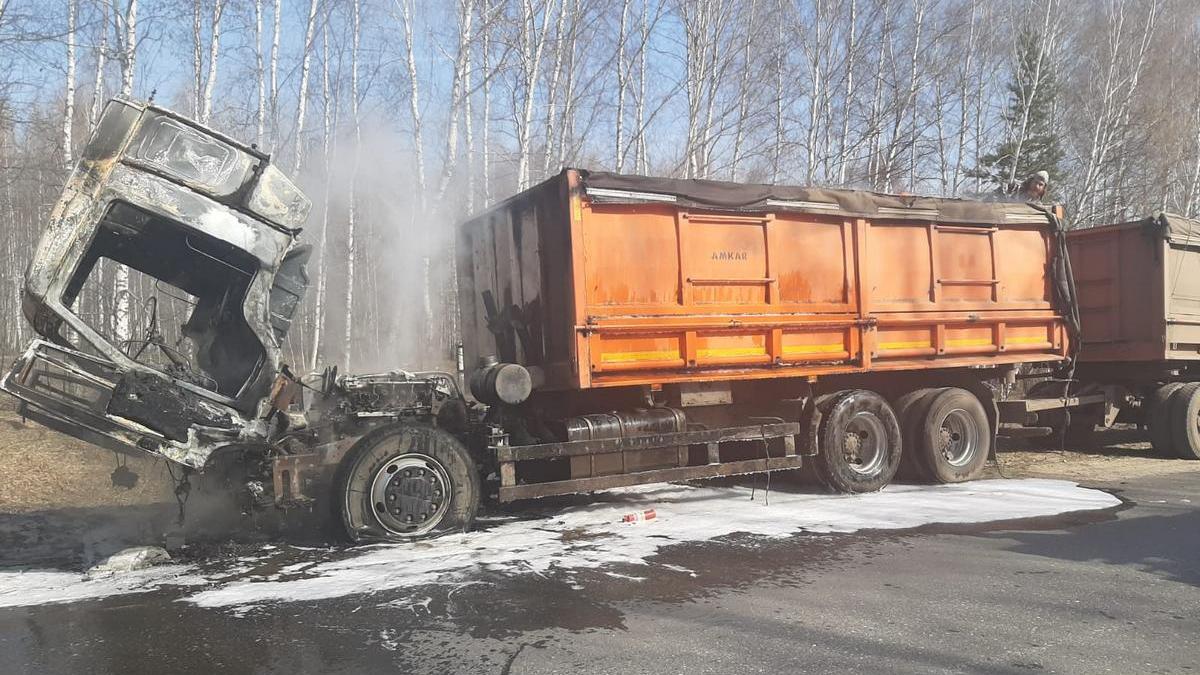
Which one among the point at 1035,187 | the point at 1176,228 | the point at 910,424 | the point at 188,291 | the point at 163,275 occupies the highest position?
the point at 1035,187

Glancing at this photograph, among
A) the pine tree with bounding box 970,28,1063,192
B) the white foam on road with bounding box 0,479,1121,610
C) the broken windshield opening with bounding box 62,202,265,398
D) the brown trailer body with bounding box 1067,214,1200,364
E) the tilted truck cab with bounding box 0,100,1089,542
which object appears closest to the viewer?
the white foam on road with bounding box 0,479,1121,610

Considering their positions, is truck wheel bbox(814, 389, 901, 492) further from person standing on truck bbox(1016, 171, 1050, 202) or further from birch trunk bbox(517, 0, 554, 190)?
birch trunk bbox(517, 0, 554, 190)

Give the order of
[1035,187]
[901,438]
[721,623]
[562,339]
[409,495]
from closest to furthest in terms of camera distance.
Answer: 1. [721,623]
2. [409,495]
3. [562,339]
4. [901,438]
5. [1035,187]

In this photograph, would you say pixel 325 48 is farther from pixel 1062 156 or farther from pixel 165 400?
pixel 1062 156

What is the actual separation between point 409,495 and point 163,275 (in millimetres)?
2539

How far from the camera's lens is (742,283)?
24.5 feet

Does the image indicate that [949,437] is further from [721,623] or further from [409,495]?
[409,495]

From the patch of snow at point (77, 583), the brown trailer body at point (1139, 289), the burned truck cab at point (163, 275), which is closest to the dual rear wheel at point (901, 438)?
the brown trailer body at point (1139, 289)

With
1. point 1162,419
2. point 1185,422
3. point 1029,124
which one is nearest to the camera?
point 1185,422

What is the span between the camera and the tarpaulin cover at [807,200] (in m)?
6.89

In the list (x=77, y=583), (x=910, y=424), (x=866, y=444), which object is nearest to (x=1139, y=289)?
(x=910, y=424)

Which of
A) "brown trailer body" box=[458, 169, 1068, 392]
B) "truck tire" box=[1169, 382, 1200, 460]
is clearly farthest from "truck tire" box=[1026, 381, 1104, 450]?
"truck tire" box=[1169, 382, 1200, 460]

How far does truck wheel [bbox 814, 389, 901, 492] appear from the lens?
800cm

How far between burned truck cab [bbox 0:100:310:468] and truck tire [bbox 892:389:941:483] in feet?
20.5
